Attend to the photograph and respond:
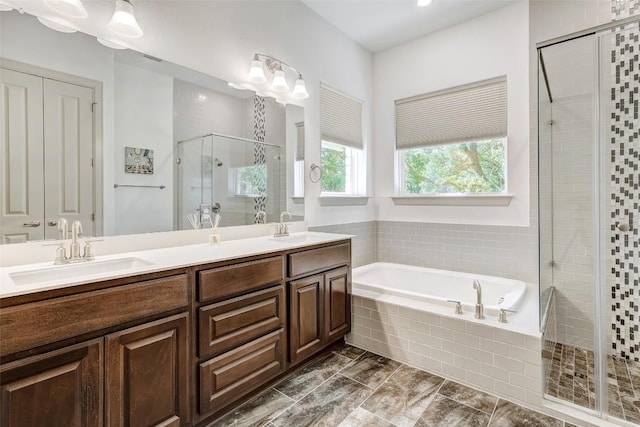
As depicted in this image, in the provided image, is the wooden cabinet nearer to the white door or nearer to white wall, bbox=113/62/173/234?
white wall, bbox=113/62/173/234

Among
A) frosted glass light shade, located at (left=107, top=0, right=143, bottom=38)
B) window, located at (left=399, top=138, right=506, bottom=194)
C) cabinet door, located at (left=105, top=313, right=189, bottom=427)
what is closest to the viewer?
cabinet door, located at (left=105, top=313, right=189, bottom=427)

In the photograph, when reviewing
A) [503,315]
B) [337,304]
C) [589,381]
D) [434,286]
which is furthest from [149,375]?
[434,286]

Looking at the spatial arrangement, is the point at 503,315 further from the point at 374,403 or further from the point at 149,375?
the point at 149,375

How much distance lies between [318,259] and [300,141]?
46.5 inches

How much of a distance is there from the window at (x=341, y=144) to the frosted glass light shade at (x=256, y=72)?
0.85 metres

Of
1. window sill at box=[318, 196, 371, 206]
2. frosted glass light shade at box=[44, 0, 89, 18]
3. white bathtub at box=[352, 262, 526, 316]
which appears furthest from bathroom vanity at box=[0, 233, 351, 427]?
frosted glass light shade at box=[44, 0, 89, 18]

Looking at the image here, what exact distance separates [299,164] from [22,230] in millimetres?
1912

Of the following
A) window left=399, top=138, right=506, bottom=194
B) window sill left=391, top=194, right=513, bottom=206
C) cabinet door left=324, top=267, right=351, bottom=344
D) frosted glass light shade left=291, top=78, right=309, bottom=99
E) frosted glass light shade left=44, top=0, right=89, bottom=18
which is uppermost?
frosted glass light shade left=291, top=78, right=309, bottom=99

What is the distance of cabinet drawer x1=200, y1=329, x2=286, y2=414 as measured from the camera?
1.56 metres

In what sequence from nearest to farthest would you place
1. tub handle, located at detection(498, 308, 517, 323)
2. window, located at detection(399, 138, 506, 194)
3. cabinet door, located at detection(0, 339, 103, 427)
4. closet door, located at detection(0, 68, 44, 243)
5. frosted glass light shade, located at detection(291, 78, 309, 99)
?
1. cabinet door, located at detection(0, 339, 103, 427)
2. closet door, located at detection(0, 68, 44, 243)
3. tub handle, located at detection(498, 308, 517, 323)
4. frosted glass light shade, located at detection(291, 78, 309, 99)
5. window, located at detection(399, 138, 506, 194)

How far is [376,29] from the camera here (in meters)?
3.21

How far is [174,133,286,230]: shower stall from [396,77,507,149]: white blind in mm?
1676

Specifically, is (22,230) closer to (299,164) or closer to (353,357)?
(299,164)

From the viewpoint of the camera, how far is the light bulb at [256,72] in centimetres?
235
